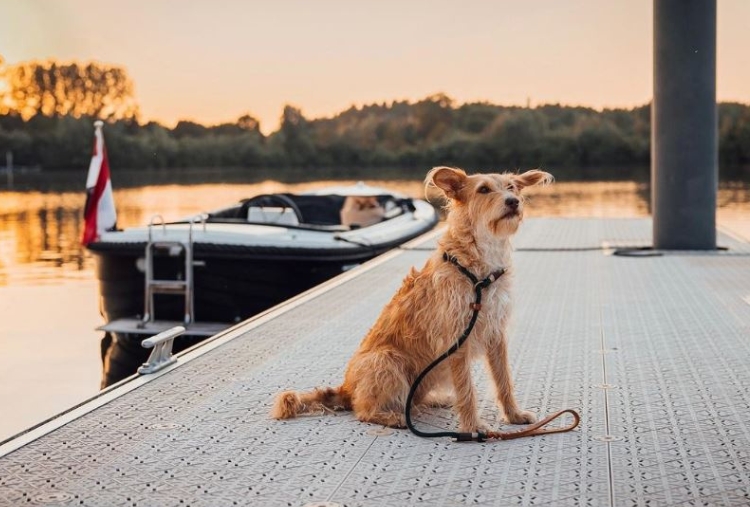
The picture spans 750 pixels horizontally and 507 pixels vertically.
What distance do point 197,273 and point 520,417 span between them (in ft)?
20.7

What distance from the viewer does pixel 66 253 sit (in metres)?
19.3

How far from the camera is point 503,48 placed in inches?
1503

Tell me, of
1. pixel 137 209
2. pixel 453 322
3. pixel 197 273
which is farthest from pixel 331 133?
pixel 453 322

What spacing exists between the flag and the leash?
7068mm

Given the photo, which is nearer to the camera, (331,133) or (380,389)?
(380,389)

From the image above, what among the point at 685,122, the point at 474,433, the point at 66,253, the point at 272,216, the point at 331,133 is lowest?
the point at 66,253

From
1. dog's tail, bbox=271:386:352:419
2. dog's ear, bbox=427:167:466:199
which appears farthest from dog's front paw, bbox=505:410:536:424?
dog's ear, bbox=427:167:466:199

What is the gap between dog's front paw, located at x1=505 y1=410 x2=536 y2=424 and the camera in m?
4.32

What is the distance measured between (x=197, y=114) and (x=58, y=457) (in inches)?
1867

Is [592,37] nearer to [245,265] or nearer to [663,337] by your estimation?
[245,265]

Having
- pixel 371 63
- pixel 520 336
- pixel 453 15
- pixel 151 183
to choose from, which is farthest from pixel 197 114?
pixel 520 336

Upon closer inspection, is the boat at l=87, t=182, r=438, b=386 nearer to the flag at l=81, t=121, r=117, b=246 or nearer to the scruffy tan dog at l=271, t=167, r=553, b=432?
the flag at l=81, t=121, r=117, b=246

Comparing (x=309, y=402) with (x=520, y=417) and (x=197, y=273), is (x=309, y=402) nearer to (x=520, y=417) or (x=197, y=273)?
(x=520, y=417)

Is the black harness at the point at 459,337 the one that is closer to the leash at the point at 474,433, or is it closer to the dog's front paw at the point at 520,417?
the leash at the point at 474,433
